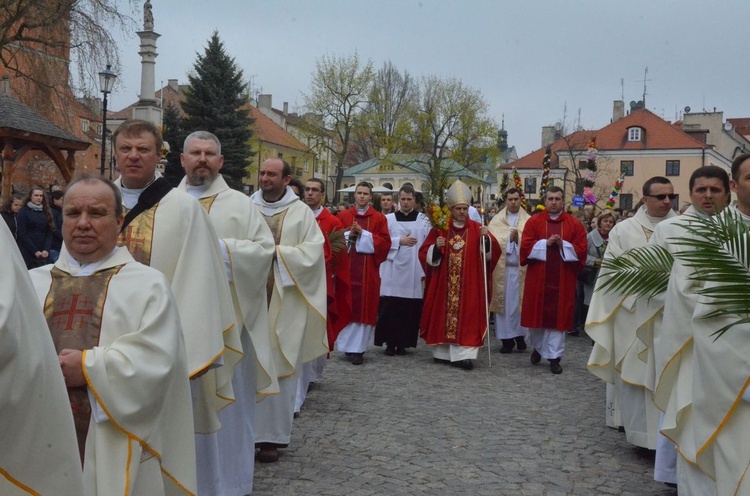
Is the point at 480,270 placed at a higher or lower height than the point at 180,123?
lower

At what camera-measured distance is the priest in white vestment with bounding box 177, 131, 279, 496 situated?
4.95 metres

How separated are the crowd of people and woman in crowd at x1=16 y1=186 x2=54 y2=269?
4050mm

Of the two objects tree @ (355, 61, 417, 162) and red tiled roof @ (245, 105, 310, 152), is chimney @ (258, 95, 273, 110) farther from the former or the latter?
tree @ (355, 61, 417, 162)

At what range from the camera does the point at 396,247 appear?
11461 mm

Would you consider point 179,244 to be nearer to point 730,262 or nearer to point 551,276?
point 730,262

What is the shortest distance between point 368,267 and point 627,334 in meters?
4.62

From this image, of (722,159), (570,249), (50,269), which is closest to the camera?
(50,269)

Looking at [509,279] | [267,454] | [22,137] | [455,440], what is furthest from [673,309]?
[22,137]

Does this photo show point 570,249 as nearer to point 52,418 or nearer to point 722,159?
point 52,418

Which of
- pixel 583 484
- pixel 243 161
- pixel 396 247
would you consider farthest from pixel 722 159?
pixel 583 484

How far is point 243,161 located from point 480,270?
105 feet

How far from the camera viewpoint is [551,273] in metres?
10.3

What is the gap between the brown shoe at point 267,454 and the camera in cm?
592

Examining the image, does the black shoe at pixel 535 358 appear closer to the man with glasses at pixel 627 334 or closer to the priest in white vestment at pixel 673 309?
the man with glasses at pixel 627 334
